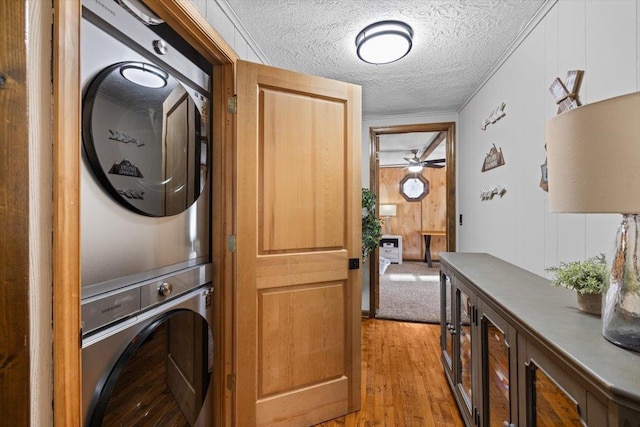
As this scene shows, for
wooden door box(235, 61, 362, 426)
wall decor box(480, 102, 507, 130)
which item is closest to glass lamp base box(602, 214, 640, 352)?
wooden door box(235, 61, 362, 426)

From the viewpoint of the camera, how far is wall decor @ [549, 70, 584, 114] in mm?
1367

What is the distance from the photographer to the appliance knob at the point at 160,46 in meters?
1.13

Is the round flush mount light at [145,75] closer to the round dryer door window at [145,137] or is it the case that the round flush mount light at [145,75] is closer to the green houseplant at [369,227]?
the round dryer door window at [145,137]

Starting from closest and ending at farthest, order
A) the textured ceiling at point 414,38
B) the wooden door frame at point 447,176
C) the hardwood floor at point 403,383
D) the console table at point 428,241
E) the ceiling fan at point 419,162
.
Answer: the textured ceiling at point 414,38 < the hardwood floor at point 403,383 < the wooden door frame at point 447,176 < the ceiling fan at point 419,162 < the console table at point 428,241

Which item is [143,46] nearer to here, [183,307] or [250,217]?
[250,217]

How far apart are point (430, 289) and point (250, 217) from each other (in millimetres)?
3818

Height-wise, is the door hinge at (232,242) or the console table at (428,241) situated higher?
the door hinge at (232,242)

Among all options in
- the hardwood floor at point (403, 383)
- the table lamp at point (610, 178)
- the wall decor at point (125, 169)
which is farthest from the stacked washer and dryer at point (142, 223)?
the table lamp at point (610, 178)

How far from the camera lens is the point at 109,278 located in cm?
96

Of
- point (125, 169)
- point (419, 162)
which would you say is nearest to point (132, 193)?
point (125, 169)

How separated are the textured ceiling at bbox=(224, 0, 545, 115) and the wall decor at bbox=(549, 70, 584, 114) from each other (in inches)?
19.8

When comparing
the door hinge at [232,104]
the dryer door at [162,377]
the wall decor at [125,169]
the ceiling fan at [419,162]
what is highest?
the ceiling fan at [419,162]

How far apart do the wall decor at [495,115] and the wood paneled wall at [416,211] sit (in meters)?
4.93

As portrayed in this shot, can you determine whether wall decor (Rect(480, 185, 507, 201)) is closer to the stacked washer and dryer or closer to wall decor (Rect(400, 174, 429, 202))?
the stacked washer and dryer
